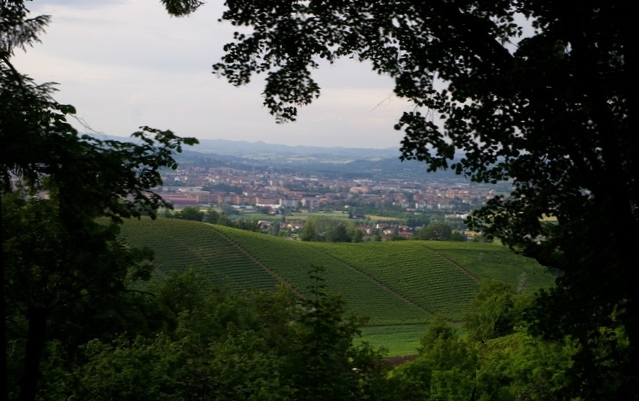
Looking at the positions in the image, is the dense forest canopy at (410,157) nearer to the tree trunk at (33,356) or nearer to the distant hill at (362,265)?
the tree trunk at (33,356)

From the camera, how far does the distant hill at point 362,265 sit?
225 ft

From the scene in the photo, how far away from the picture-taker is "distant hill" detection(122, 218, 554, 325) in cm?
6856

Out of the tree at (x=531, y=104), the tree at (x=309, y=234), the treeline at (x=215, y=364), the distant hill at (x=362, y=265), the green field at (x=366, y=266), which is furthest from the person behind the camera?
the tree at (x=309, y=234)

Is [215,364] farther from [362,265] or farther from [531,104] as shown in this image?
[362,265]

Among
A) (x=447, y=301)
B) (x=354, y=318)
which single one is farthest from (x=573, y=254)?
(x=447, y=301)

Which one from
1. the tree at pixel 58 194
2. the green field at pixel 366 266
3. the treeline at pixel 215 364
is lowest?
the green field at pixel 366 266

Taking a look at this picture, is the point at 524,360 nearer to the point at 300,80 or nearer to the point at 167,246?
the point at 300,80

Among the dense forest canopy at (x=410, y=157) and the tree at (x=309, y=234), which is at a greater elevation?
the dense forest canopy at (x=410, y=157)

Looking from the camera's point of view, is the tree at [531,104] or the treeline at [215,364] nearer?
the tree at [531,104]

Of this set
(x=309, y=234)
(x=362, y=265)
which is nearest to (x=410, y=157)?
(x=362, y=265)

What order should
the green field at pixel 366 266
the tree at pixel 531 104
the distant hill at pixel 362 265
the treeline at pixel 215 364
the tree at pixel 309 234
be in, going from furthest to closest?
the tree at pixel 309 234 → the distant hill at pixel 362 265 → the green field at pixel 366 266 → the treeline at pixel 215 364 → the tree at pixel 531 104

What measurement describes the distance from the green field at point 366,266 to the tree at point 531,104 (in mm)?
54671

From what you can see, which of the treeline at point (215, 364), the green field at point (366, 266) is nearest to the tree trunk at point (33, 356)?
the treeline at point (215, 364)

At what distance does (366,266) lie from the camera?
7856 centimetres
